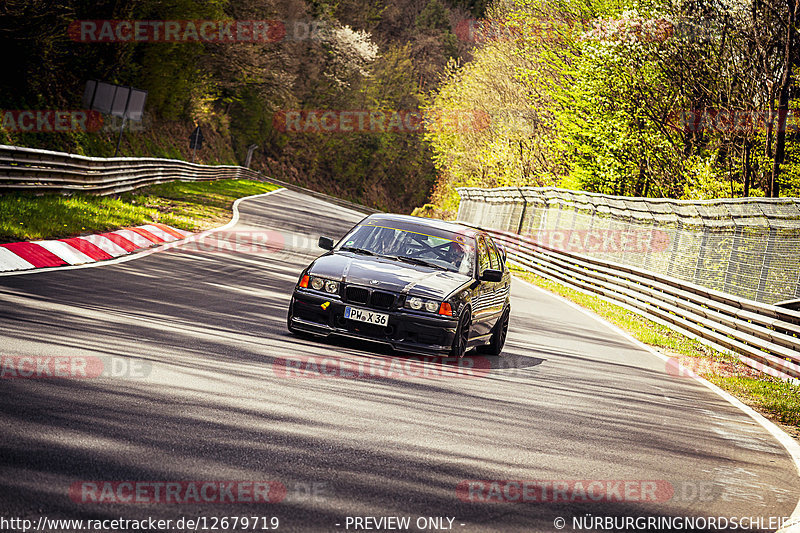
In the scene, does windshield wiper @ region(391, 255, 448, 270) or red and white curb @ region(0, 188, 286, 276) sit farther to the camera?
red and white curb @ region(0, 188, 286, 276)

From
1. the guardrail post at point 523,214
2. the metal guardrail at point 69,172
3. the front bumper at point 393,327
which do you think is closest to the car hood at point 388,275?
the front bumper at point 393,327

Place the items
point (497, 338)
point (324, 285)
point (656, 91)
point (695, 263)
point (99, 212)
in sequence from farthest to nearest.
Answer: point (656, 91), point (695, 263), point (99, 212), point (497, 338), point (324, 285)

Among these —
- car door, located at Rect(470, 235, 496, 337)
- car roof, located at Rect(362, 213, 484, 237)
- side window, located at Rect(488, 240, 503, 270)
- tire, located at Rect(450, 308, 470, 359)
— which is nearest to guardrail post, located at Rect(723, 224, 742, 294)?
side window, located at Rect(488, 240, 503, 270)

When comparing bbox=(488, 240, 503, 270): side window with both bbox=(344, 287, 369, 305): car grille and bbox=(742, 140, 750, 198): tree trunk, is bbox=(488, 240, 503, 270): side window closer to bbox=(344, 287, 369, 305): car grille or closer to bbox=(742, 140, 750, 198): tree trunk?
bbox=(344, 287, 369, 305): car grille

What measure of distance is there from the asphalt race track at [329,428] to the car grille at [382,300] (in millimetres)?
574

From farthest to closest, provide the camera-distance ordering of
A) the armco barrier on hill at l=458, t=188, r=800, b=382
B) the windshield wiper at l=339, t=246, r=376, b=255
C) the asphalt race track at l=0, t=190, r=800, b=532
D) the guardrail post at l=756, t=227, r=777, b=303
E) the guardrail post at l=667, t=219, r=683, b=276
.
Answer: the guardrail post at l=667, t=219, r=683, b=276
the guardrail post at l=756, t=227, r=777, b=303
the armco barrier on hill at l=458, t=188, r=800, b=382
the windshield wiper at l=339, t=246, r=376, b=255
the asphalt race track at l=0, t=190, r=800, b=532

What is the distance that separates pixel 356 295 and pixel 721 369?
6824 millimetres

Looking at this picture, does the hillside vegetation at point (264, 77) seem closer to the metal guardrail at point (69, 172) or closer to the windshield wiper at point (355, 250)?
the metal guardrail at point (69, 172)

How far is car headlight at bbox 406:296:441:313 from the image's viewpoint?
9.43 meters

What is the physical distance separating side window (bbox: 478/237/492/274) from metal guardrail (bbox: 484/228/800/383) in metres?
4.39

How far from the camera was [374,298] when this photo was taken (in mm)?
9430

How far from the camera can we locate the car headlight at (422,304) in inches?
371

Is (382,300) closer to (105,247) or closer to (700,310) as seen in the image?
(105,247)

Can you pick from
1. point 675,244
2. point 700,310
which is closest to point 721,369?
point 700,310
